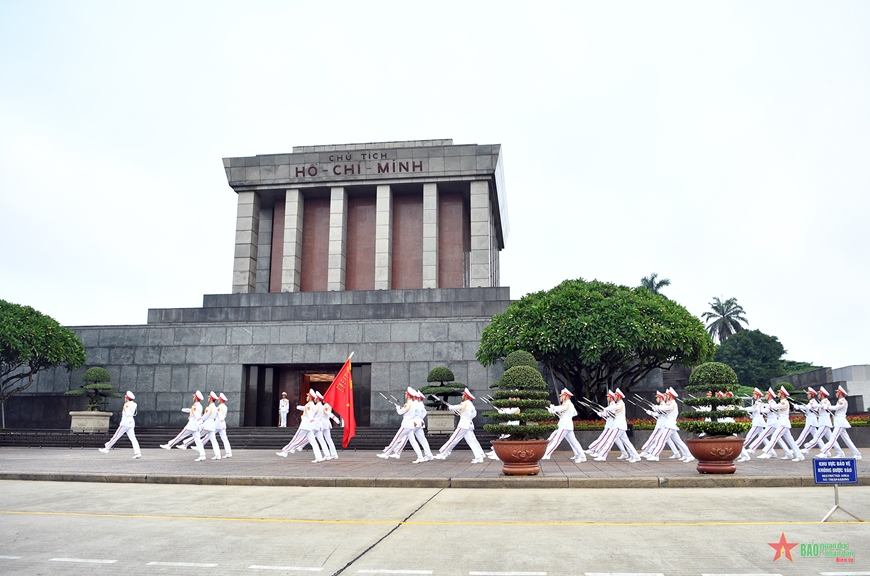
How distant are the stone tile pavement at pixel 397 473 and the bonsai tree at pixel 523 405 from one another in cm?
90

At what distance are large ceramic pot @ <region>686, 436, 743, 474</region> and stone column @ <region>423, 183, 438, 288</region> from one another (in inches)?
847

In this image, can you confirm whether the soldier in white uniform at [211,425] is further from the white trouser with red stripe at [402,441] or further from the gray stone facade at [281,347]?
the gray stone facade at [281,347]

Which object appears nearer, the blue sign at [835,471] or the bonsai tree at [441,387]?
the blue sign at [835,471]

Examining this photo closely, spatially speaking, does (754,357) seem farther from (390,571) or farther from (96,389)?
(390,571)

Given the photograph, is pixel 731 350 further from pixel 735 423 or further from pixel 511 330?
pixel 735 423

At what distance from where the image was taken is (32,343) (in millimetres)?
25031

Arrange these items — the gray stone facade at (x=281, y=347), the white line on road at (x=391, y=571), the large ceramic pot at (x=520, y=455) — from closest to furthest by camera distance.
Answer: the white line on road at (x=391, y=571) < the large ceramic pot at (x=520, y=455) < the gray stone facade at (x=281, y=347)

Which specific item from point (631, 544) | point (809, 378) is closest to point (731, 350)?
point (809, 378)

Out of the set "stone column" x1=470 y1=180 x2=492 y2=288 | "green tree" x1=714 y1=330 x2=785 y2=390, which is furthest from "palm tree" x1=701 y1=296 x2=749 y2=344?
"stone column" x1=470 y1=180 x2=492 y2=288

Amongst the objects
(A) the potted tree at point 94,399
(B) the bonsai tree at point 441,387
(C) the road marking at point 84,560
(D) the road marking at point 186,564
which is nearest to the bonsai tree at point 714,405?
(D) the road marking at point 186,564

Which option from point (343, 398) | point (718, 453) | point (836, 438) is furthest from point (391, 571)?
point (836, 438)

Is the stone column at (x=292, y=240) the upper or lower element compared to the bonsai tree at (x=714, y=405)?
upper

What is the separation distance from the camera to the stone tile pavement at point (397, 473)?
38.8ft

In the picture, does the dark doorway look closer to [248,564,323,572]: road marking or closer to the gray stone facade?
the gray stone facade
